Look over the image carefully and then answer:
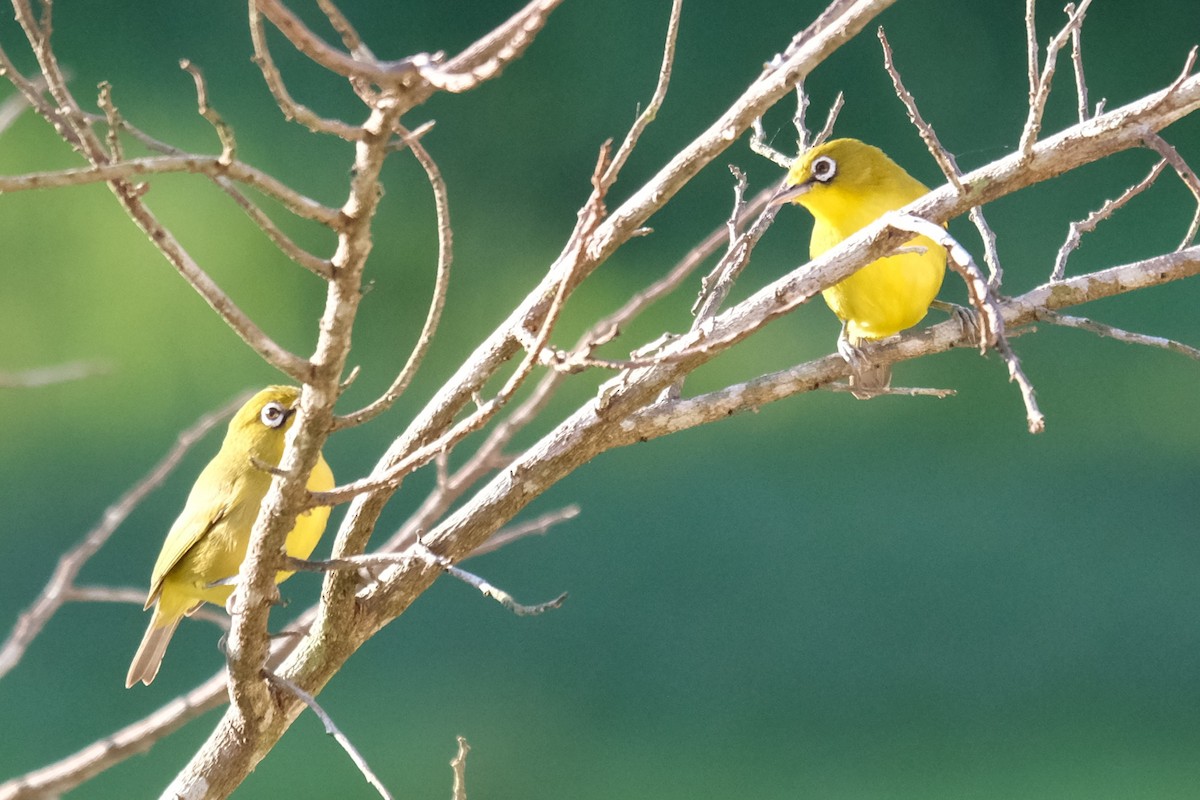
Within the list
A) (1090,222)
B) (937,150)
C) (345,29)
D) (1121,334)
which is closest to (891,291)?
(1090,222)

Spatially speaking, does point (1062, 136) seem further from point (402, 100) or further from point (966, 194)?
point (402, 100)

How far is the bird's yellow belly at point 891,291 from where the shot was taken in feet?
5.56

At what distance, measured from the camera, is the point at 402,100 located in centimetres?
73

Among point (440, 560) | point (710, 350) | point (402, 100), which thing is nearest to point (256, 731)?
point (440, 560)

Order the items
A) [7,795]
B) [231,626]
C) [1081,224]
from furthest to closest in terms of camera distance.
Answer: [1081,224]
[231,626]
[7,795]

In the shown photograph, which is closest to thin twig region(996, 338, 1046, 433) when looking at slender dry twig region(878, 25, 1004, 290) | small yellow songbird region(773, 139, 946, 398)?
slender dry twig region(878, 25, 1004, 290)

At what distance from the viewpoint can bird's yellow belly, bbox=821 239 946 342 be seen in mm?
1693

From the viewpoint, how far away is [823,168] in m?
1.79

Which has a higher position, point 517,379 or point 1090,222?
point 1090,222

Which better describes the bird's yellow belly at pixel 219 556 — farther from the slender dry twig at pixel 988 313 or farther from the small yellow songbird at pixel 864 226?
the slender dry twig at pixel 988 313

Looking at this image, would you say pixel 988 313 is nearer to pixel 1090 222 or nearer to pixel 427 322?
pixel 427 322

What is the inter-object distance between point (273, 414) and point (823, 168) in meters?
0.80

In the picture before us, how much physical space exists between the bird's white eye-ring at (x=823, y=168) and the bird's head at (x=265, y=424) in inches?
29.4

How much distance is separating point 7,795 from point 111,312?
118 inches
